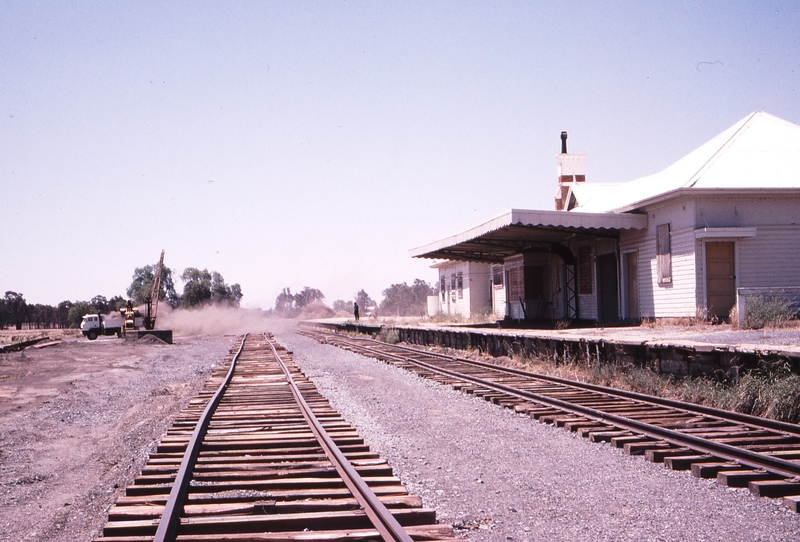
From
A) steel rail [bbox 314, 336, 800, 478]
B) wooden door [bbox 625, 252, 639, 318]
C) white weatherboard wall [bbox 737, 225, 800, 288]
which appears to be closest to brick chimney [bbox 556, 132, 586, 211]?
wooden door [bbox 625, 252, 639, 318]

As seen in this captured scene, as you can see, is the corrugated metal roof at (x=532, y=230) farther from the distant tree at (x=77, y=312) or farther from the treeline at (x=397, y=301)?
the distant tree at (x=77, y=312)

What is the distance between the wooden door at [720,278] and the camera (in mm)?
19312

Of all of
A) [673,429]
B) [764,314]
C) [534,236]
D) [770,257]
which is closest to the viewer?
[673,429]

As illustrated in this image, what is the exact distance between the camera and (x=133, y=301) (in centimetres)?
10619

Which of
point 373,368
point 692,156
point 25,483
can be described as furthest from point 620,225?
point 25,483

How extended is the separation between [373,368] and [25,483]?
11.1 meters

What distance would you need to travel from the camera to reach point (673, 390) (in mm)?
11133

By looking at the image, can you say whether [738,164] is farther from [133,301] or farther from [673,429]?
[133,301]

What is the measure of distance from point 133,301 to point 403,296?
43.1 m

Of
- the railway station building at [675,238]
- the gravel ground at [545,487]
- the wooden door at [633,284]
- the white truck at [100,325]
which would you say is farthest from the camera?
the white truck at [100,325]

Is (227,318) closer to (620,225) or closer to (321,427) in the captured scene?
(620,225)

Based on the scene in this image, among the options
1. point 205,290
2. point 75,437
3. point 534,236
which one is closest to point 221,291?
point 205,290

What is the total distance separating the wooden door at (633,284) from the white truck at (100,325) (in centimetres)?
3591

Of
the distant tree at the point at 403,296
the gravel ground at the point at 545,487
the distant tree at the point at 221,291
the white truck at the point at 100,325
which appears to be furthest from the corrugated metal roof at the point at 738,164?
the distant tree at the point at 221,291
